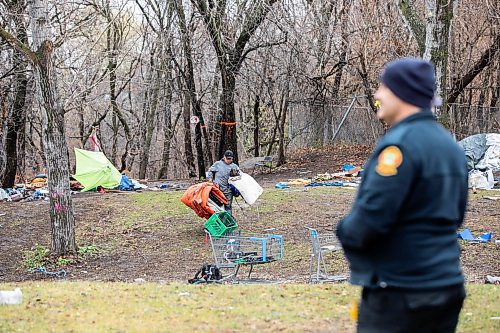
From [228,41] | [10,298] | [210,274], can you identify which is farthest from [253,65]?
[10,298]

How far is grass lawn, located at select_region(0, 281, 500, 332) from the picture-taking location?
6.08 meters

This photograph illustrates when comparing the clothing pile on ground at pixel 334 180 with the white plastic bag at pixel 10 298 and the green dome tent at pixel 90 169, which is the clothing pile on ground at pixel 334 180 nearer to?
the green dome tent at pixel 90 169

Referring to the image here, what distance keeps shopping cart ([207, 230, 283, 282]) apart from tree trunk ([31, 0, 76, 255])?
12.9 feet

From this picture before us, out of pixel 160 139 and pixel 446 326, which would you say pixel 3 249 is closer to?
pixel 446 326

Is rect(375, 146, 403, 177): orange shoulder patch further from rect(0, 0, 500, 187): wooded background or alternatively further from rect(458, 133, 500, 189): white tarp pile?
rect(458, 133, 500, 189): white tarp pile

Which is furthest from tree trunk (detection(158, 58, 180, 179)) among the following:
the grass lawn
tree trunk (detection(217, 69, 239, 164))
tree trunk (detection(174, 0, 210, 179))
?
the grass lawn

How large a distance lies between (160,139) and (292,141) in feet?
43.3

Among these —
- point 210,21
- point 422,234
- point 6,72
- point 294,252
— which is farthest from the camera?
point 210,21

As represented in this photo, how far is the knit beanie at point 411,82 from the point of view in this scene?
3094 mm

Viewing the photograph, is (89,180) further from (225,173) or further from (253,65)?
(253,65)

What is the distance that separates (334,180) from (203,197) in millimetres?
9836

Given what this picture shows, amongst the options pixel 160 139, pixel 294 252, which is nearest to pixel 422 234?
pixel 294 252

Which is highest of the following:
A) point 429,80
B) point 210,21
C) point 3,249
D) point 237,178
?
point 210,21

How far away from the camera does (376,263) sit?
9.77 feet
